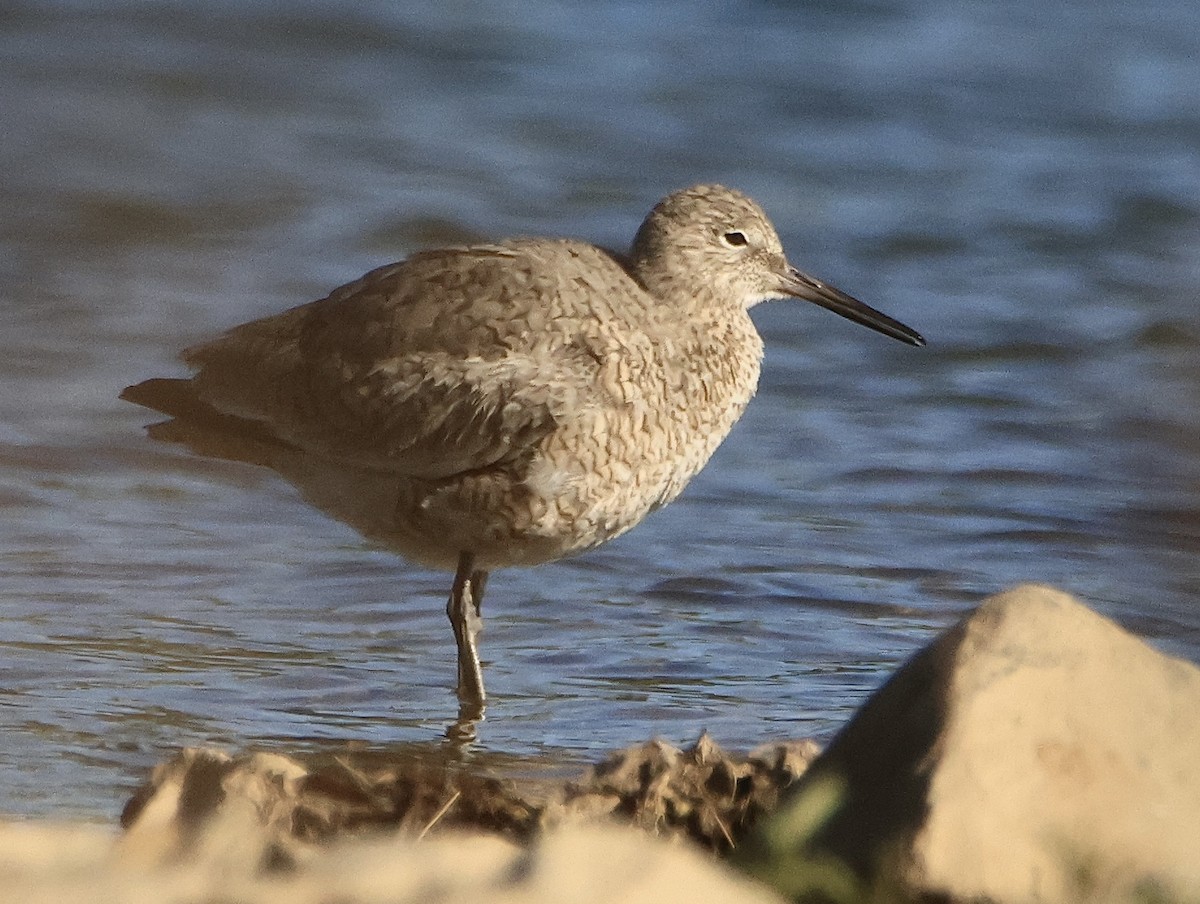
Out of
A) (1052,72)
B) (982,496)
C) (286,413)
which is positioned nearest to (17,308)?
(286,413)

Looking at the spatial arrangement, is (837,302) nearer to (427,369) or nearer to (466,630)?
(427,369)

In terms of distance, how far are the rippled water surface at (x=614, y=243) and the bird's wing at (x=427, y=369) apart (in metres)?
0.68

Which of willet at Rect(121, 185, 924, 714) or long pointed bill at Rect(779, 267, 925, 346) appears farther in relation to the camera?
long pointed bill at Rect(779, 267, 925, 346)

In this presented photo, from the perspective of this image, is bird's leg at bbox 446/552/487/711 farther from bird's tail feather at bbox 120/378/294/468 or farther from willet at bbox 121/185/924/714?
bird's tail feather at bbox 120/378/294/468

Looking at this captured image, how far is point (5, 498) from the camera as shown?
7367mm

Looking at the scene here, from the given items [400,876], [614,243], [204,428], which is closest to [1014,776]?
[400,876]

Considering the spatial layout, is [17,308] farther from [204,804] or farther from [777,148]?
[204,804]

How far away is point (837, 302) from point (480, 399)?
1.65 meters

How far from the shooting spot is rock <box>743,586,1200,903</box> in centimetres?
329

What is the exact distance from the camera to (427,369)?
5855 millimetres

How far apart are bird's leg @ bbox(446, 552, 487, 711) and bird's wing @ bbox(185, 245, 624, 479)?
1.00ft

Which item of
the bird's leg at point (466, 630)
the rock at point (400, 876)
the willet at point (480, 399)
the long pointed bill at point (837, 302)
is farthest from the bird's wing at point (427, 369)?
the rock at point (400, 876)

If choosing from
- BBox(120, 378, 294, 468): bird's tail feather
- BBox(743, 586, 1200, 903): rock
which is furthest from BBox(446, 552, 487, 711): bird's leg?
BBox(743, 586, 1200, 903): rock

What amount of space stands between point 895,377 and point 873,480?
4.81 ft
